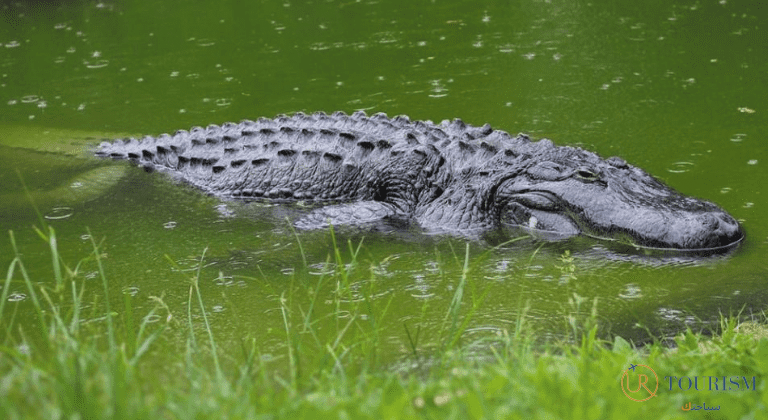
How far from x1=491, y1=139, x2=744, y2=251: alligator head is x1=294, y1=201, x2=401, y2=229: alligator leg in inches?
32.9

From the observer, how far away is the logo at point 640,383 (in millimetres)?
2898

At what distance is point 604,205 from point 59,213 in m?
4.05

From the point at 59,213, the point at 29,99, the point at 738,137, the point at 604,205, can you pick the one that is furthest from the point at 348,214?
the point at 29,99

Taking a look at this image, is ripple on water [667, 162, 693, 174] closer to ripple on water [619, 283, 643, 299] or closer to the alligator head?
the alligator head

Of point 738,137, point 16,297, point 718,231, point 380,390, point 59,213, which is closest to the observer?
point 380,390

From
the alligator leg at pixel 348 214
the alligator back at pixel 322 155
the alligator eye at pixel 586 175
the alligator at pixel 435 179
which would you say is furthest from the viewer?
the alligator back at pixel 322 155

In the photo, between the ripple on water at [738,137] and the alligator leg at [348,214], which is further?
the ripple on water at [738,137]

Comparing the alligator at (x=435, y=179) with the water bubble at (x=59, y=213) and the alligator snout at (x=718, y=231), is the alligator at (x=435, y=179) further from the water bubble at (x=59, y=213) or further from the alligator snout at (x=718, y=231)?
the water bubble at (x=59, y=213)

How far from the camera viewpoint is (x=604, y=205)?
227 inches

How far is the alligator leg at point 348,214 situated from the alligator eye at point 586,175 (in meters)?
1.37

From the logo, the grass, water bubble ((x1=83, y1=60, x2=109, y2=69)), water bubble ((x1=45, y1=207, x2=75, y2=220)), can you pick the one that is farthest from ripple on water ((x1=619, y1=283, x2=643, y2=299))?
water bubble ((x1=83, y1=60, x2=109, y2=69))

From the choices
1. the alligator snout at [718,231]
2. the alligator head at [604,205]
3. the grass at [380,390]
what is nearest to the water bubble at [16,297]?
the grass at [380,390]

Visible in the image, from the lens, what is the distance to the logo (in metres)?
2.90

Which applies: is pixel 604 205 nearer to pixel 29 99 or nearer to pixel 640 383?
pixel 640 383
